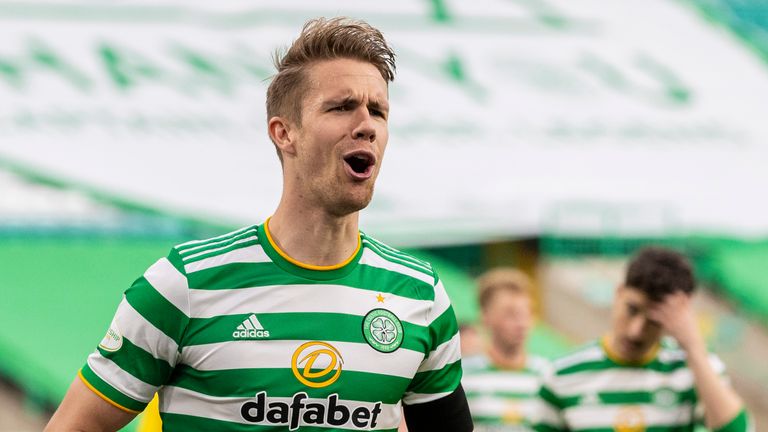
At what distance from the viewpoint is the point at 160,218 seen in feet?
45.4

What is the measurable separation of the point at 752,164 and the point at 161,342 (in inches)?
541

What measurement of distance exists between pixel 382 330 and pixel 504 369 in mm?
4491

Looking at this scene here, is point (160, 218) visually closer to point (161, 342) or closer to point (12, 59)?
point (12, 59)

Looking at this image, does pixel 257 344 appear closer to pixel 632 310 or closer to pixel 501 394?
pixel 632 310

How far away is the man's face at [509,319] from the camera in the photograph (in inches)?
277

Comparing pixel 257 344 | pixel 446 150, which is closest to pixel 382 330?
pixel 257 344

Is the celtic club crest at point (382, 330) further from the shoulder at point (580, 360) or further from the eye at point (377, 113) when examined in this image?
the shoulder at point (580, 360)

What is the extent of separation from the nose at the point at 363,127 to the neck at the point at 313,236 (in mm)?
213

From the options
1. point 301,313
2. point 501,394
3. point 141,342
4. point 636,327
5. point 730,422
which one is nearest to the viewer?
point 141,342

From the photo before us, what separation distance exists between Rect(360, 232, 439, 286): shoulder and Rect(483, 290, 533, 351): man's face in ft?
13.7

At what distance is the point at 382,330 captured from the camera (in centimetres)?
273

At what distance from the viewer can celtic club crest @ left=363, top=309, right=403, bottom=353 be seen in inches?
107

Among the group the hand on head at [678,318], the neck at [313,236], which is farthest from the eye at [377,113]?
the hand on head at [678,318]

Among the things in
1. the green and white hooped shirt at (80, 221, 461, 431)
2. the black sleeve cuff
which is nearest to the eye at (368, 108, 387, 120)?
the green and white hooped shirt at (80, 221, 461, 431)
